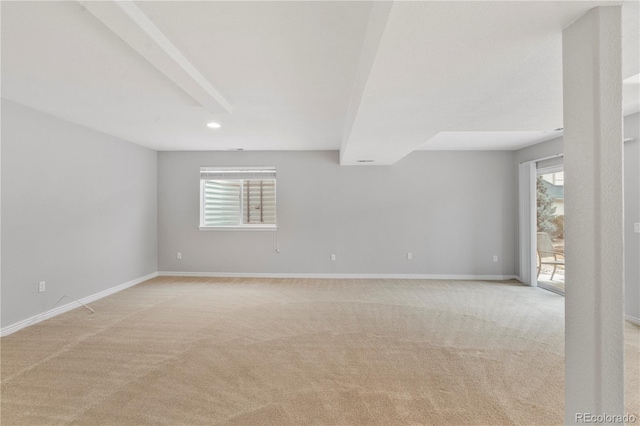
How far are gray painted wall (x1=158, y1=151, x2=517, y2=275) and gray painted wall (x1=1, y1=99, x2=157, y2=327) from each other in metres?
0.81

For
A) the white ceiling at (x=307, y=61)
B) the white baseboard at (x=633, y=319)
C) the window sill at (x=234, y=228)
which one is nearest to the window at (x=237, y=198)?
the window sill at (x=234, y=228)

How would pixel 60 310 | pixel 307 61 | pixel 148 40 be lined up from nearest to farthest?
pixel 148 40 → pixel 307 61 → pixel 60 310

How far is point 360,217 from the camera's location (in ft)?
18.5

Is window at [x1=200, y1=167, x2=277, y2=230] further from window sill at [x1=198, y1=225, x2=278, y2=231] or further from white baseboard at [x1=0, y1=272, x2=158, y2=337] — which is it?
white baseboard at [x1=0, y1=272, x2=158, y2=337]

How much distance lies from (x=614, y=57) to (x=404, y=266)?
4703 mm

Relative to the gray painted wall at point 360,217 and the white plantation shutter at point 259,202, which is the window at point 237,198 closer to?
the white plantation shutter at point 259,202

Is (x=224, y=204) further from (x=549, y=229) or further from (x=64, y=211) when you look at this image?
(x=549, y=229)

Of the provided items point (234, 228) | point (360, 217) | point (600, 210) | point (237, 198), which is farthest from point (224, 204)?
point (600, 210)

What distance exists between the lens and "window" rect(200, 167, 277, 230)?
18.9 feet

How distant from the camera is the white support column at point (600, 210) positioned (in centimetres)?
119

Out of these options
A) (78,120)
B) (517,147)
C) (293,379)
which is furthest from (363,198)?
(78,120)

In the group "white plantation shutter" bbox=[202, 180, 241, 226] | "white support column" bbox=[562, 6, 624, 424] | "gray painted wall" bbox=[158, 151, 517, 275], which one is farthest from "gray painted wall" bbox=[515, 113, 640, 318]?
"white plantation shutter" bbox=[202, 180, 241, 226]

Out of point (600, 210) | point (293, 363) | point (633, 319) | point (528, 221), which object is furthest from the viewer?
point (528, 221)

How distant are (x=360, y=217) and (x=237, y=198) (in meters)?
2.41
